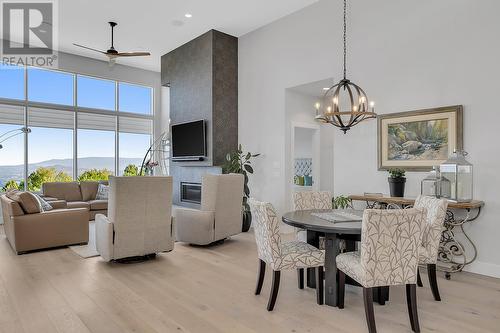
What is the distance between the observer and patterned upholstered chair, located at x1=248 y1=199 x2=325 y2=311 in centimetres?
286

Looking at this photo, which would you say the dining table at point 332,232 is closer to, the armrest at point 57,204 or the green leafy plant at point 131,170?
the armrest at point 57,204

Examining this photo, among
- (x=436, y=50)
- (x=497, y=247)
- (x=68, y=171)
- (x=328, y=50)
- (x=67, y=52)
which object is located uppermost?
(x=67, y=52)

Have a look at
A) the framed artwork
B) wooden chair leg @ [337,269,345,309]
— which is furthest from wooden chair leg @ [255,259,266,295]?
the framed artwork

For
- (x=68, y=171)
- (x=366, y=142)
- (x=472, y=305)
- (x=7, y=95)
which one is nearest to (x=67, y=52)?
(x=7, y=95)

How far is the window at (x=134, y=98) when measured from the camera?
9.25 metres

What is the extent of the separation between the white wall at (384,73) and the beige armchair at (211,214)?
1323 millimetres

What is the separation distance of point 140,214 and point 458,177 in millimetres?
3836

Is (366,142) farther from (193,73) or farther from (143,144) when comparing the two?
(143,144)

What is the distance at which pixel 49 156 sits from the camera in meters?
8.05

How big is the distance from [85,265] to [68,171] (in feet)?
16.6

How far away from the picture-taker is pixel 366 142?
495 cm

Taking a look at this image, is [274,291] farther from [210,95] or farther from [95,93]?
[95,93]

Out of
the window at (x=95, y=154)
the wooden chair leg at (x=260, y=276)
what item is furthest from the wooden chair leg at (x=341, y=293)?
the window at (x=95, y=154)

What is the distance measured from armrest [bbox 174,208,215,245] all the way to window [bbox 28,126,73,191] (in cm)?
471
